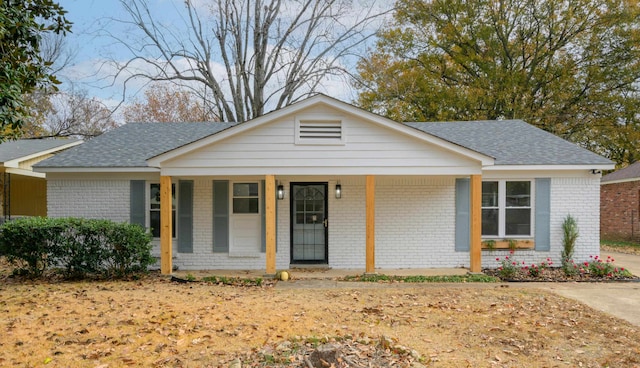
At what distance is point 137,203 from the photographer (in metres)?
10.5

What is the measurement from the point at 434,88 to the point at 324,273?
57.0 ft

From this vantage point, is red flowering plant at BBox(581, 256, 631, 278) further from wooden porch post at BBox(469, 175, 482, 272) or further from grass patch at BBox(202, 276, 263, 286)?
grass patch at BBox(202, 276, 263, 286)

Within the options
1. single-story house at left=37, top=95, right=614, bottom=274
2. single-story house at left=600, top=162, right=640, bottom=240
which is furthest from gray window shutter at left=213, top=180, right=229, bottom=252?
single-story house at left=600, top=162, right=640, bottom=240

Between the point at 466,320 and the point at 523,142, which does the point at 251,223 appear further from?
the point at 523,142

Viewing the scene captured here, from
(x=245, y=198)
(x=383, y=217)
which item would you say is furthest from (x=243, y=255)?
(x=383, y=217)

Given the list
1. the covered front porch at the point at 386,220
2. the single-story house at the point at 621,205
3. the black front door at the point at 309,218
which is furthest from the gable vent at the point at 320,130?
the single-story house at the point at 621,205

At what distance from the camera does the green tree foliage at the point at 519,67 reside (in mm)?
21766

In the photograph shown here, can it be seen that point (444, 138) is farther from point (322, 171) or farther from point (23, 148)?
point (23, 148)

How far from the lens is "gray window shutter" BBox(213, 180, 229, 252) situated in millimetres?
10492

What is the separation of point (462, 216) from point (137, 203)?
26.9ft

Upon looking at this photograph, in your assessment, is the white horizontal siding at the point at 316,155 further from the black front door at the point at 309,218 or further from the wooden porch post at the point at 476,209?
the black front door at the point at 309,218

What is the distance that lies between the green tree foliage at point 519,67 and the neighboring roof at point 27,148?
47.8 ft

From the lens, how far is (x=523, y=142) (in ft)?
37.5

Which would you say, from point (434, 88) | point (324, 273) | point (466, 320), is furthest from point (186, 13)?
point (466, 320)
